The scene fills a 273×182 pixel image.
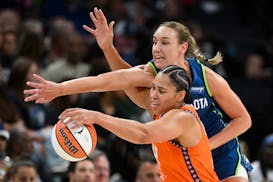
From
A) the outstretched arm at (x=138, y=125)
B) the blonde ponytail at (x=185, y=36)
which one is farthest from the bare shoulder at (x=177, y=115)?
the blonde ponytail at (x=185, y=36)

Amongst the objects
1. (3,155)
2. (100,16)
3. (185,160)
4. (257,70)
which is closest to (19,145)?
(3,155)

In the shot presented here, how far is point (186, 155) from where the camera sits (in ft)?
19.7

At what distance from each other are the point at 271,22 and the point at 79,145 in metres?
7.89

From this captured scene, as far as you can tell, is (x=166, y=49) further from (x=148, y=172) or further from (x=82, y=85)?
(x=148, y=172)

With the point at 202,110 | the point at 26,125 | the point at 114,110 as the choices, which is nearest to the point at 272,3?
the point at 114,110

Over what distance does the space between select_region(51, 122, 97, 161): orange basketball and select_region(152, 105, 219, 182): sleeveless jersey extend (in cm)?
56

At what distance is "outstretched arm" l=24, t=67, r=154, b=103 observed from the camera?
5.98m

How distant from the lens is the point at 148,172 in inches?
335

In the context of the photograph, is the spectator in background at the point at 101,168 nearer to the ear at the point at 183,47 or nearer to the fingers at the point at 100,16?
the fingers at the point at 100,16

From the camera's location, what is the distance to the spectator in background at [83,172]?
792cm

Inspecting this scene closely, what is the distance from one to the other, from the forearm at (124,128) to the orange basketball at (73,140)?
0.29 meters

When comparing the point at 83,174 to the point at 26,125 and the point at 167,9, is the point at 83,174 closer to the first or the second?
the point at 26,125

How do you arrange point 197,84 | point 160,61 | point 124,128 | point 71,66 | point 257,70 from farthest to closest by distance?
point 257,70 < point 71,66 < point 197,84 < point 160,61 < point 124,128

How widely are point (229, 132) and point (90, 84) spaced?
1.23 m
